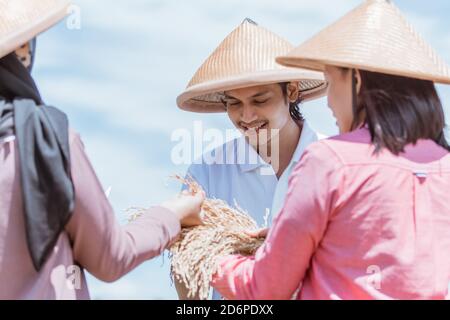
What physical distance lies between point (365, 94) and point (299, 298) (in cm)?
74

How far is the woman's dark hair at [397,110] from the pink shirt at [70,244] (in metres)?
0.91

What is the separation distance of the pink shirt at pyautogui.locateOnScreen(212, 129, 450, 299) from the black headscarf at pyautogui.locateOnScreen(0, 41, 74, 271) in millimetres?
715

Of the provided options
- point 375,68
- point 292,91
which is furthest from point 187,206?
point 292,91

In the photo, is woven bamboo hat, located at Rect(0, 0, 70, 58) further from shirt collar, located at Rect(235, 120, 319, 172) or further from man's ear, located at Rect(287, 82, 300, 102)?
man's ear, located at Rect(287, 82, 300, 102)

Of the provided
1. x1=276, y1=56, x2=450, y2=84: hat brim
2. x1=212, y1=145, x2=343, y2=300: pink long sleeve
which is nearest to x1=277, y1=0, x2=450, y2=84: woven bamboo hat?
x1=276, y1=56, x2=450, y2=84: hat brim

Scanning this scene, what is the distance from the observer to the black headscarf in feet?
8.61

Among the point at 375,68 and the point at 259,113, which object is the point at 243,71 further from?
the point at 375,68

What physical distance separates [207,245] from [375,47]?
Result: 39.4 inches

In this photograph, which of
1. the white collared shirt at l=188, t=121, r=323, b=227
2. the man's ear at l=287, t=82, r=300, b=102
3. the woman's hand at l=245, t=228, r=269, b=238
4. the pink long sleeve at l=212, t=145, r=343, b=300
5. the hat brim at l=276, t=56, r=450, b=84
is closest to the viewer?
the pink long sleeve at l=212, t=145, r=343, b=300

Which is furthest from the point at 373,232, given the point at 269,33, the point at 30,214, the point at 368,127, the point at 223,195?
the point at 269,33

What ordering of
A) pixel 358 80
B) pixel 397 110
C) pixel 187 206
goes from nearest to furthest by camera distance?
1. pixel 397 110
2. pixel 358 80
3. pixel 187 206

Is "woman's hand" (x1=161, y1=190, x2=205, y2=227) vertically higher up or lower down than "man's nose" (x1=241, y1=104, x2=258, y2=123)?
lower down

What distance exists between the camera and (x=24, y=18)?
2.94 m

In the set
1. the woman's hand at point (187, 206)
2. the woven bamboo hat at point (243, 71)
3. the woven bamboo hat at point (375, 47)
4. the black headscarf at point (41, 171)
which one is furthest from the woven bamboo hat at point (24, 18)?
the woven bamboo hat at point (243, 71)
